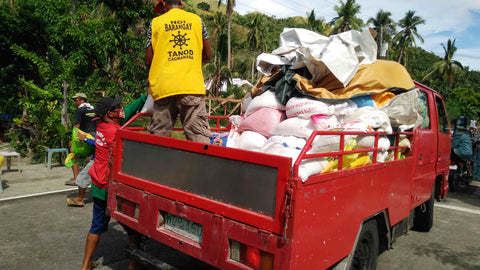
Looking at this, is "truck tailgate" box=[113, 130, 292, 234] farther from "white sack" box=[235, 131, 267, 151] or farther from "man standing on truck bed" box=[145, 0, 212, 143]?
"white sack" box=[235, 131, 267, 151]

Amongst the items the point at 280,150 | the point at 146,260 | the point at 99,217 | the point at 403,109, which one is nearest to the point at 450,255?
the point at 403,109

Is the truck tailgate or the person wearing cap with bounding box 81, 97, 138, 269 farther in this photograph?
the person wearing cap with bounding box 81, 97, 138, 269

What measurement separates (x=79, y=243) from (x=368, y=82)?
3.78 metres

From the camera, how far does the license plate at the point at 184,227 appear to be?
2.47 m

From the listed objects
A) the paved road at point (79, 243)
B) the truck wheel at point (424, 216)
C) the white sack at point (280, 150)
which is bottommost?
→ the paved road at point (79, 243)

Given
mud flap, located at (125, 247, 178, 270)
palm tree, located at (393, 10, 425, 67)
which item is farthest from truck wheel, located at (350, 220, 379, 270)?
palm tree, located at (393, 10, 425, 67)

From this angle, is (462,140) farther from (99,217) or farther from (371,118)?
(99,217)

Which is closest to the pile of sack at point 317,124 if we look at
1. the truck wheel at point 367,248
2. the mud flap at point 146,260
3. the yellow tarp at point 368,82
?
the yellow tarp at point 368,82

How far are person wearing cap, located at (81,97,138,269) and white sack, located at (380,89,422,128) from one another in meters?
2.76

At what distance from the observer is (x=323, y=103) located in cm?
319

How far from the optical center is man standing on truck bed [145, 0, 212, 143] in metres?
3.13

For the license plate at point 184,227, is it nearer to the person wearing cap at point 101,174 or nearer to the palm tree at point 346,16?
the person wearing cap at point 101,174

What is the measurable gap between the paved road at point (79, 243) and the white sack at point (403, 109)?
1715mm

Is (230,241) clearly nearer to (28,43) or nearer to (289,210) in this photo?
(289,210)
